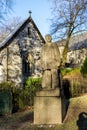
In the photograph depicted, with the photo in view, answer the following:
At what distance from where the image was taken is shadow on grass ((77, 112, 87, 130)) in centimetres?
1153

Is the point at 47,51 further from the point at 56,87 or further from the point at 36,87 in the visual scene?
the point at 36,87

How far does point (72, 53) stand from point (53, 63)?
40.6 meters

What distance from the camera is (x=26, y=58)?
4125cm

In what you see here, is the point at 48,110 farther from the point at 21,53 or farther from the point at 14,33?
the point at 21,53

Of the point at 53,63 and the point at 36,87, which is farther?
the point at 36,87

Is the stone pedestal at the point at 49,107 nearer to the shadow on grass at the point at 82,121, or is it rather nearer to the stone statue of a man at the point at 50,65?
the stone statue of a man at the point at 50,65

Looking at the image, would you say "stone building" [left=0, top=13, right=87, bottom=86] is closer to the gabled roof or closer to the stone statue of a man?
the gabled roof

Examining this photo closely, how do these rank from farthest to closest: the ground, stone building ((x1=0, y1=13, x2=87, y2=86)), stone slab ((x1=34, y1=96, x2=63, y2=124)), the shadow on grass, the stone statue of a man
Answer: stone building ((x1=0, y1=13, x2=87, y2=86)) → the stone statue of a man → stone slab ((x1=34, y1=96, x2=63, y2=124)) → the ground → the shadow on grass

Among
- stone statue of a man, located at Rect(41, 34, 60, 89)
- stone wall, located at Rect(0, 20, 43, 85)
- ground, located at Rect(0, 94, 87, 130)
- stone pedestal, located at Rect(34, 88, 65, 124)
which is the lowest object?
ground, located at Rect(0, 94, 87, 130)

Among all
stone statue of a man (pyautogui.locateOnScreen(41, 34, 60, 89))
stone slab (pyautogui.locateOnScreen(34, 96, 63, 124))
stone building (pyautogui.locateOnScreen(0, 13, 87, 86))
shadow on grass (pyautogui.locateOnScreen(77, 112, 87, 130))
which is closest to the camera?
shadow on grass (pyautogui.locateOnScreen(77, 112, 87, 130))

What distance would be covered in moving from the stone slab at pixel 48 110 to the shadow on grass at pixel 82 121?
34.8 inches

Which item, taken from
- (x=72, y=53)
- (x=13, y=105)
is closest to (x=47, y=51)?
(x=13, y=105)

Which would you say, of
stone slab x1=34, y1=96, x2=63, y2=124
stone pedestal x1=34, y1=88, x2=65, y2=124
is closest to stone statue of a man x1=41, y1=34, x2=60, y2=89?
stone pedestal x1=34, y1=88, x2=65, y2=124

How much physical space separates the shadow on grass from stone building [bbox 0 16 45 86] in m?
24.9
